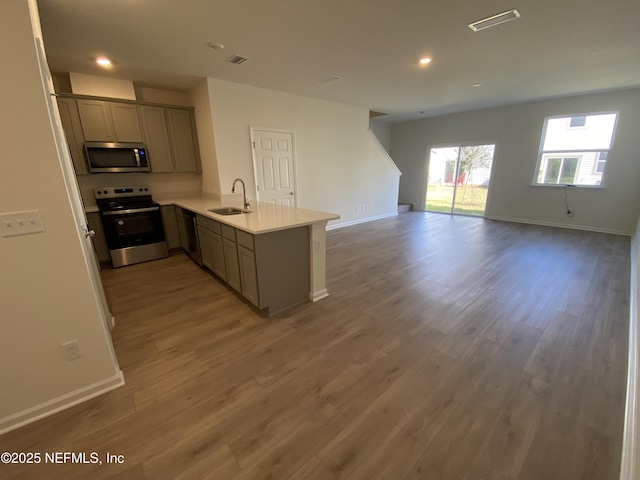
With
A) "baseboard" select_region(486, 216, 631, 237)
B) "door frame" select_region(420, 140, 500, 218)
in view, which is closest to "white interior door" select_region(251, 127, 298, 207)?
"door frame" select_region(420, 140, 500, 218)

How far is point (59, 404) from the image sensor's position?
1637 mm

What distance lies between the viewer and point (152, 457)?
136 cm

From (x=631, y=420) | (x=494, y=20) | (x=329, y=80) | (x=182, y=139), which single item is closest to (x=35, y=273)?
(x=631, y=420)

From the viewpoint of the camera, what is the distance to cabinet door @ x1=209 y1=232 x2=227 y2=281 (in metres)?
3.16

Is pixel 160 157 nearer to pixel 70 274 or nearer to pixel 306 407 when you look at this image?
pixel 70 274

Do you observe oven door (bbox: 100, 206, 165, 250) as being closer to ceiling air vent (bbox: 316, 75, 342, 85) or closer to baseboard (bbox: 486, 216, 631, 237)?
ceiling air vent (bbox: 316, 75, 342, 85)

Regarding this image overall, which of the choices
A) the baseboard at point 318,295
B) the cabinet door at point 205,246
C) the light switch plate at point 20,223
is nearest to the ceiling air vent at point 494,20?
the baseboard at point 318,295

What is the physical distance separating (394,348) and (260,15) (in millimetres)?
3263

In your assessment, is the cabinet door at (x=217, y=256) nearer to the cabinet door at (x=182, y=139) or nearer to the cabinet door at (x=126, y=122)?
the cabinet door at (x=182, y=139)

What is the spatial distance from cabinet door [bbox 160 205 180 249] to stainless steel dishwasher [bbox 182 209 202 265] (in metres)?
0.45

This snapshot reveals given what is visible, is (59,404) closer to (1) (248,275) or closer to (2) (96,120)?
(1) (248,275)

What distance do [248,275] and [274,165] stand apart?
116 inches

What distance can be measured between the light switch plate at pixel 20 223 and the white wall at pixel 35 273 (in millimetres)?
25

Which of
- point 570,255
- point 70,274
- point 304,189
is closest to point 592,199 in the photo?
point 570,255
